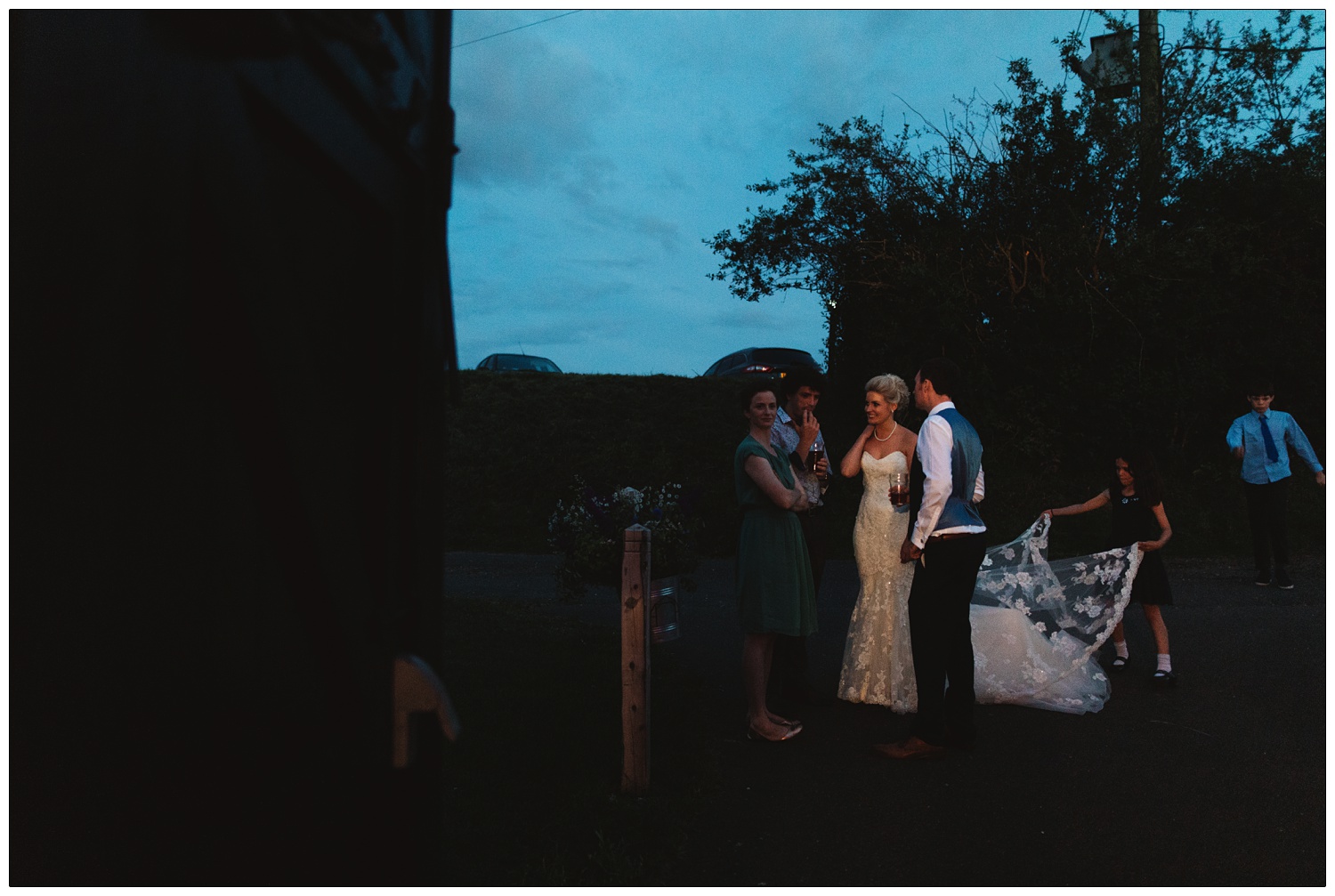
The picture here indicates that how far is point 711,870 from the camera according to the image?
3.73 m

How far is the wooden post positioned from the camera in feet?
14.8

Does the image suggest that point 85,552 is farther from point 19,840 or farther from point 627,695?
point 627,695

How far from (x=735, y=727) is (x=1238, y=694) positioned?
11.2 feet

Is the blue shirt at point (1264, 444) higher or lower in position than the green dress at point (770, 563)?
higher

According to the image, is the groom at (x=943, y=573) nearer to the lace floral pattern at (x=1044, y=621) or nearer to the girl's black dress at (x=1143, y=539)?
→ the lace floral pattern at (x=1044, y=621)

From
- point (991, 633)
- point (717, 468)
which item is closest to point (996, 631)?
point (991, 633)

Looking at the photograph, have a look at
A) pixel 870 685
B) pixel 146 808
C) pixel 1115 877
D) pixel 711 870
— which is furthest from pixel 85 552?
pixel 870 685

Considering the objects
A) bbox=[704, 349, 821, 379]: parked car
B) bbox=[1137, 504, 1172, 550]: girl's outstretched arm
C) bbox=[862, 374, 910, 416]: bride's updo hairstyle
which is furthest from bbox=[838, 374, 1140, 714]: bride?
bbox=[704, 349, 821, 379]: parked car

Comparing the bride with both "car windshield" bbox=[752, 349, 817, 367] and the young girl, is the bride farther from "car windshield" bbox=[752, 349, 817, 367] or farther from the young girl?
"car windshield" bbox=[752, 349, 817, 367]

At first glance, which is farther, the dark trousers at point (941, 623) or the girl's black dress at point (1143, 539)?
the girl's black dress at point (1143, 539)

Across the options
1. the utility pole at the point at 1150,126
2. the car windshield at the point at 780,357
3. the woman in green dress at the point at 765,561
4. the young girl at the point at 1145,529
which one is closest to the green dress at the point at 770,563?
the woman in green dress at the point at 765,561

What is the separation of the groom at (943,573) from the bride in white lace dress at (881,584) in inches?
33.8

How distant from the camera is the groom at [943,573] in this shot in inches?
198

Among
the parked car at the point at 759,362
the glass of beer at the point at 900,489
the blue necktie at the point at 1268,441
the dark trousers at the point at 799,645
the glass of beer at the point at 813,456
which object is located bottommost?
the dark trousers at the point at 799,645
